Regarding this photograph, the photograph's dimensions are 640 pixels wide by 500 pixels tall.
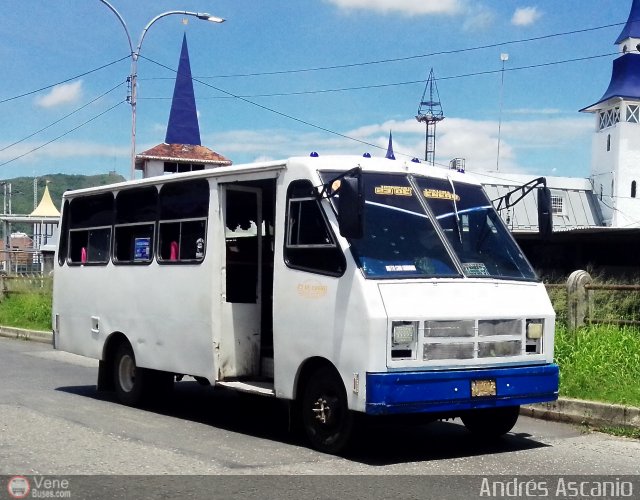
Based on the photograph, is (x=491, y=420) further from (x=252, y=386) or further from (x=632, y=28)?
(x=632, y=28)

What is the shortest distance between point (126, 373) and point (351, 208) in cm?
505

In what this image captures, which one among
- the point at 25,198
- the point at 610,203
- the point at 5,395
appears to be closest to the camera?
the point at 5,395

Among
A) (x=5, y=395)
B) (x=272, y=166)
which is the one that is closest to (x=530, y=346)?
(x=272, y=166)

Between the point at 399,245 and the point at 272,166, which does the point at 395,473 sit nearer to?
the point at 399,245

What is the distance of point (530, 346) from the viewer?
8.31m

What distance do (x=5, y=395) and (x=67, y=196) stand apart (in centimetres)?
296

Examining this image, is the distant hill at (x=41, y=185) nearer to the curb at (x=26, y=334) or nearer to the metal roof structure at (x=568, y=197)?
the metal roof structure at (x=568, y=197)

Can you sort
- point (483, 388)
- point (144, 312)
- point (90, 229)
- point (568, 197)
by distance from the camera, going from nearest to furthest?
point (483, 388) → point (144, 312) → point (90, 229) → point (568, 197)

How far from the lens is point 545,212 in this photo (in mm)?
9344

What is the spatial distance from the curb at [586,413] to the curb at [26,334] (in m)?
13.3

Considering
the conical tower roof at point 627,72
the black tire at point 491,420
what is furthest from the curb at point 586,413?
the conical tower roof at point 627,72

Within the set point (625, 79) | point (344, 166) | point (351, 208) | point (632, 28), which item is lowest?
point (351, 208)

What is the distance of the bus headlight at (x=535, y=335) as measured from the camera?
27.2ft

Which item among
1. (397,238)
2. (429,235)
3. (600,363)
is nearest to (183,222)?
(397,238)
